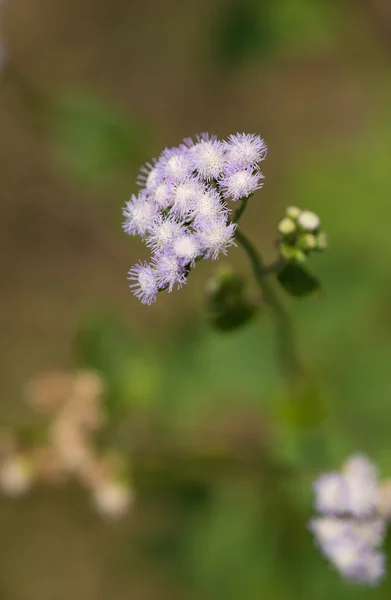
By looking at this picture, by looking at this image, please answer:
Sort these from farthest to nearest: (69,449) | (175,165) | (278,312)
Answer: (69,449) → (278,312) → (175,165)

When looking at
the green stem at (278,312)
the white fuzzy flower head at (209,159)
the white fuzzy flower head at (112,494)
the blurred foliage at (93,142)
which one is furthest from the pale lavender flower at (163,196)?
the blurred foliage at (93,142)

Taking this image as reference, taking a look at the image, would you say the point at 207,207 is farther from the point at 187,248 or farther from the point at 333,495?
the point at 333,495

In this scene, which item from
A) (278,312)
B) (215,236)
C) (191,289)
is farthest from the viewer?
(191,289)

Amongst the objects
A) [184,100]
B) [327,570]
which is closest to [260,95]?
[184,100]

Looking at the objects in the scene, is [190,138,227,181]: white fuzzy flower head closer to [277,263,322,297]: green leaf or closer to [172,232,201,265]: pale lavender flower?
[172,232,201,265]: pale lavender flower

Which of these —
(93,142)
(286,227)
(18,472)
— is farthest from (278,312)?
(93,142)

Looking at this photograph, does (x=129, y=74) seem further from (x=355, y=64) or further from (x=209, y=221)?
(x=209, y=221)

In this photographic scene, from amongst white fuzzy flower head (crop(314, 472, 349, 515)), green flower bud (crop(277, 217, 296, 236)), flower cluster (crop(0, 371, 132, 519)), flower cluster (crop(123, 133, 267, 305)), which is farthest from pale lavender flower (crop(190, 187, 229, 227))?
flower cluster (crop(0, 371, 132, 519))
